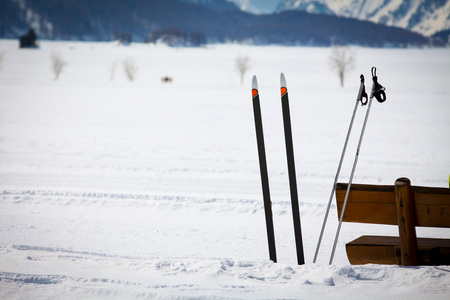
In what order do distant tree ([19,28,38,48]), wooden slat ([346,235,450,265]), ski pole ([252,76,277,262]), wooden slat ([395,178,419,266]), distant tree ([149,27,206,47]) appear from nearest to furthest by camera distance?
wooden slat ([395,178,419,266])
wooden slat ([346,235,450,265])
ski pole ([252,76,277,262])
distant tree ([19,28,38,48])
distant tree ([149,27,206,47])

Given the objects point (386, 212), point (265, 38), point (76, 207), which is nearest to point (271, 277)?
point (386, 212)

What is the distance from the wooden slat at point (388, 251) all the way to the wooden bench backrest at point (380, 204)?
274 millimetres

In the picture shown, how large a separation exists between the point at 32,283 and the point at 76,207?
2.94m

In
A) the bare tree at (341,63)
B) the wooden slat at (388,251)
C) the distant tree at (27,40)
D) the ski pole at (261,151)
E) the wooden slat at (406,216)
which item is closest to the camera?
the wooden slat at (406,216)

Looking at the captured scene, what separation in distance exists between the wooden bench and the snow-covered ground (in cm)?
19

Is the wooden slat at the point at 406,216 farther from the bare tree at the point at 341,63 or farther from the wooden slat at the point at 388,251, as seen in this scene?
the bare tree at the point at 341,63

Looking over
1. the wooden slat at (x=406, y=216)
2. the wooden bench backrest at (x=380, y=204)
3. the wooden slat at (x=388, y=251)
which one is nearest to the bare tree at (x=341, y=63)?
the wooden slat at (x=388, y=251)

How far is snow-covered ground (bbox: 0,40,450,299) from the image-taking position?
3.04 metres

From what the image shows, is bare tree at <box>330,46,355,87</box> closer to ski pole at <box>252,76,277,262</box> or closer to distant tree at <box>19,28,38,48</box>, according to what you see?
ski pole at <box>252,76,277,262</box>

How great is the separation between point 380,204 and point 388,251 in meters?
0.45

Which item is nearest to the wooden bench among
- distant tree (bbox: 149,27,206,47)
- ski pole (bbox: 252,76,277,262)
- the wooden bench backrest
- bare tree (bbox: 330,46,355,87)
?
the wooden bench backrest

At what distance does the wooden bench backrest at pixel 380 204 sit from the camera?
3004mm

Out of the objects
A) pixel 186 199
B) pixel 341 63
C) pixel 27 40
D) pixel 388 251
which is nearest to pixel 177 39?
pixel 27 40

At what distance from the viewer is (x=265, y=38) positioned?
606 ft
